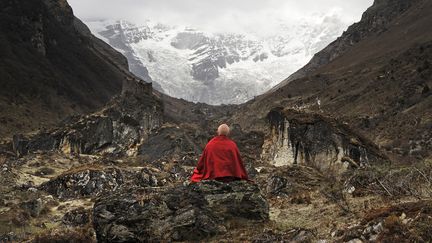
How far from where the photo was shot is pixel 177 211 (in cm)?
1098

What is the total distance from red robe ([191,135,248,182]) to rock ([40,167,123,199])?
1052cm

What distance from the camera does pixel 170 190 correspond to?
1155 centimetres

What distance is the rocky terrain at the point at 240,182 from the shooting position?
10.5 m

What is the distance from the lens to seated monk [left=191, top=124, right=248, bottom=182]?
447 inches

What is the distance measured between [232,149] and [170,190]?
1589mm

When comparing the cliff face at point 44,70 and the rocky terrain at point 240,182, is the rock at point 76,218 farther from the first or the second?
the cliff face at point 44,70

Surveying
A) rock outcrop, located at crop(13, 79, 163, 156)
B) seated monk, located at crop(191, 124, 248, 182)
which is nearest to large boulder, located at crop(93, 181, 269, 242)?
seated monk, located at crop(191, 124, 248, 182)

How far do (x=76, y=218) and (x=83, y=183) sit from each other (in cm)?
505

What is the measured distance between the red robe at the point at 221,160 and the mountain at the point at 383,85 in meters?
17.6

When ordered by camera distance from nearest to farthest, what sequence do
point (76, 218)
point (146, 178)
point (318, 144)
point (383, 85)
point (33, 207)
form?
point (76, 218) → point (33, 207) → point (146, 178) → point (318, 144) → point (383, 85)

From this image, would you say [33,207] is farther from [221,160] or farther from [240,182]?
[240,182]

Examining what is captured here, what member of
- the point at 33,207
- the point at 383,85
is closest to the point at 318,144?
the point at 33,207

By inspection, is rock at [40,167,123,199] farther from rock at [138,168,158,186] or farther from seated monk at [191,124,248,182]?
seated monk at [191,124,248,182]

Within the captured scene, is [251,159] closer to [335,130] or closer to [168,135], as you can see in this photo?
[335,130]
